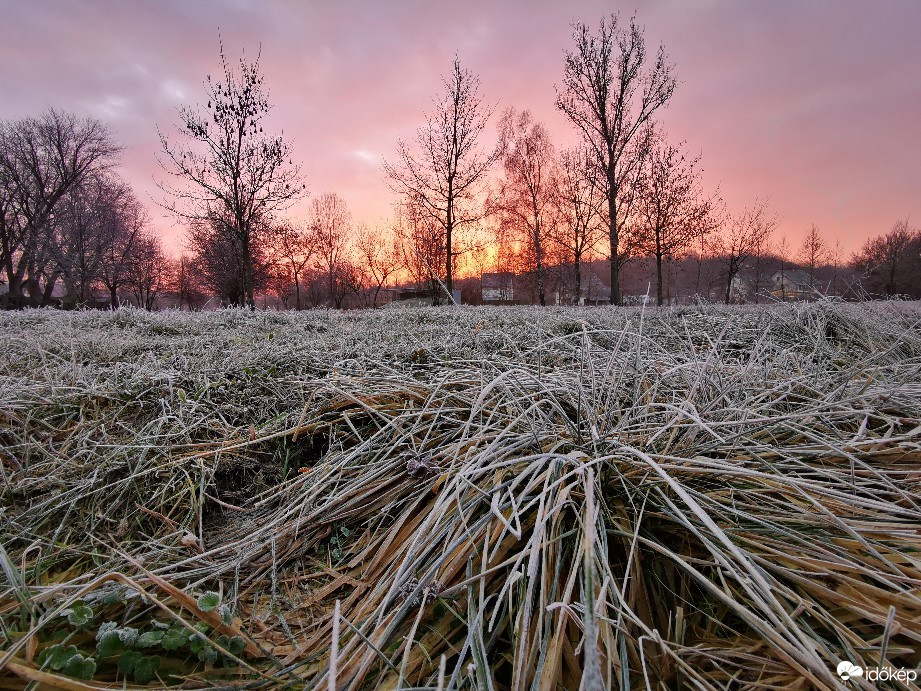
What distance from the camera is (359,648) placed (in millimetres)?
809

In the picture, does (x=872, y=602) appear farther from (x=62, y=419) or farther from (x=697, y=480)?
(x=62, y=419)

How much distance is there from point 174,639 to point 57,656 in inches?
8.4

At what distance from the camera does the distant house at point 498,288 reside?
42550 millimetres

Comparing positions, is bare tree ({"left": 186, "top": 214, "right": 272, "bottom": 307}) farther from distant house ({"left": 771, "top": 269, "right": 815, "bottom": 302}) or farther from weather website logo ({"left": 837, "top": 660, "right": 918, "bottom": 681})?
weather website logo ({"left": 837, "top": 660, "right": 918, "bottom": 681})

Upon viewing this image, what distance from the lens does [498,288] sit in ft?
151

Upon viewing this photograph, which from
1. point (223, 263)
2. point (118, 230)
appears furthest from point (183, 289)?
point (223, 263)

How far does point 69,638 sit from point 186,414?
3.54ft

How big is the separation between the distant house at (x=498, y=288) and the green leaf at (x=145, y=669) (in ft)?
129

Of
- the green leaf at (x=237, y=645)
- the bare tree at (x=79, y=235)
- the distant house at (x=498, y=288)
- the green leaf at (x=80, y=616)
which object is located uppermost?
the bare tree at (x=79, y=235)

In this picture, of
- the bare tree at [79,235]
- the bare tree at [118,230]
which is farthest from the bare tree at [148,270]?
the bare tree at [79,235]

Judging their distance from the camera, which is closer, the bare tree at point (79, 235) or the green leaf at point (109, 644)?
the green leaf at point (109, 644)

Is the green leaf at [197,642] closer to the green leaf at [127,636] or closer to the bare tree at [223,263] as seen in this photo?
the green leaf at [127,636]

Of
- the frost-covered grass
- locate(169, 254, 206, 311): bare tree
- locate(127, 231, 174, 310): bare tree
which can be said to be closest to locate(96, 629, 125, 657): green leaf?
the frost-covered grass

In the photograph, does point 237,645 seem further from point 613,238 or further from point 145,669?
point 613,238
